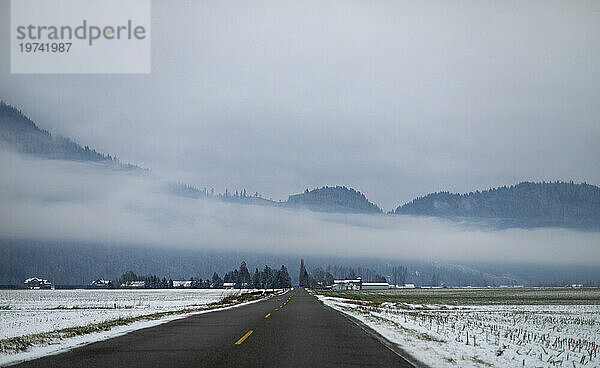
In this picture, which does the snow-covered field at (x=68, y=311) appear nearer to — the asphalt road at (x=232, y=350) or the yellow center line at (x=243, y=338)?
the asphalt road at (x=232, y=350)

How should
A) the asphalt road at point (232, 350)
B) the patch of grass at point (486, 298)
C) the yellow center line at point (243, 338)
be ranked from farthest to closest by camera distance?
the patch of grass at point (486, 298) → the yellow center line at point (243, 338) → the asphalt road at point (232, 350)

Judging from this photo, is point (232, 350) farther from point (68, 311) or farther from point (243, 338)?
point (68, 311)

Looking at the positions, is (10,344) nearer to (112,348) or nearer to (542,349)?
(112,348)

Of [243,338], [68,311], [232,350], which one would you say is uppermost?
[232,350]

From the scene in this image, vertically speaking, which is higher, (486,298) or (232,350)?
(232,350)

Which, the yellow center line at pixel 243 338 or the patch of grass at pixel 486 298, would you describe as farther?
the patch of grass at pixel 486 298

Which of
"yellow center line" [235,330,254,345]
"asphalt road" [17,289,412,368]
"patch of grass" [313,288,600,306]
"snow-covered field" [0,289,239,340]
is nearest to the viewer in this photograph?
"asphalt road" [17,289,412,368]

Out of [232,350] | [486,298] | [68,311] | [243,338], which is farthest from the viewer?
[486,298]

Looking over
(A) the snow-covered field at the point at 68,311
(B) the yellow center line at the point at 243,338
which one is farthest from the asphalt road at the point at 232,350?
Result: (A) the snow-covered field at the point at 68,311

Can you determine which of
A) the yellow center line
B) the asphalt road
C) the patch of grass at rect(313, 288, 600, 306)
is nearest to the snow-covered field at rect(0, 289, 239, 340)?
the asphalt road

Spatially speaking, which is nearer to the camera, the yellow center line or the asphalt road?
the asphalt road

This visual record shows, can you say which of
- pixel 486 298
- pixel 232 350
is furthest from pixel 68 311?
pixel 486 298

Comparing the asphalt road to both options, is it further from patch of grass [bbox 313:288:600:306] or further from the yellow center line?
patch of grass [bbox 313:288:600:306]

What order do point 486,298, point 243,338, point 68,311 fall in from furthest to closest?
point 486,298, point 68,311, point 243,338
